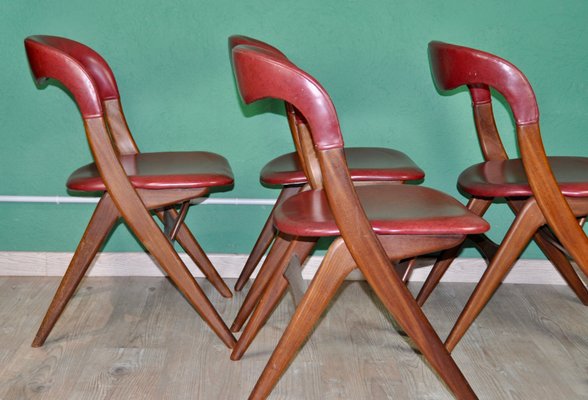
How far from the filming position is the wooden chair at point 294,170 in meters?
2.61

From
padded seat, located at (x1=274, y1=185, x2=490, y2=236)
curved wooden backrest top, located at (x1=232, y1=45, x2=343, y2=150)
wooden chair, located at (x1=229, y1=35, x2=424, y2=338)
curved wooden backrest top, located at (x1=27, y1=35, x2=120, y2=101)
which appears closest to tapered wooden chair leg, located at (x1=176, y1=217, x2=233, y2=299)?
wooden chair, located at (x1=229, y1=35, x2=424, y2=338)

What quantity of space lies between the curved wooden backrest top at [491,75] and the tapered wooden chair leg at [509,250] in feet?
1.09

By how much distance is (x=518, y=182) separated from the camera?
8.28ft

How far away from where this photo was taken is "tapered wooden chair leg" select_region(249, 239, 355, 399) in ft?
6.66

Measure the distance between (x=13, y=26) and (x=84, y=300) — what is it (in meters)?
1.06

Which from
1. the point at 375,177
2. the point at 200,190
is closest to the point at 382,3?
the point at 375,177

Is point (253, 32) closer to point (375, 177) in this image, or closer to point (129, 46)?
point (129, 46)

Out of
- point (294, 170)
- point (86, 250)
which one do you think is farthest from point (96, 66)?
point (294, 170)

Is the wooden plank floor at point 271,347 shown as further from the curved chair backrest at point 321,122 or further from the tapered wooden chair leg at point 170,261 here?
the curved chair backrest at point 321,122

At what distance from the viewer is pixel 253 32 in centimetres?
305

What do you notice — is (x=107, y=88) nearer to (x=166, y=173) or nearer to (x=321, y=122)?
(x=166, y=173)

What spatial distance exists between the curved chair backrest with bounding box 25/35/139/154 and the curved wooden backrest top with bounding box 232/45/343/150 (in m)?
1.09

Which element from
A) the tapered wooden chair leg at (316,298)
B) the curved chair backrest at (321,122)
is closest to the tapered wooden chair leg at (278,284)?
the tapered wooden chair leg at (316,298)

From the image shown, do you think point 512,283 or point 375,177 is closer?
point 375,177
